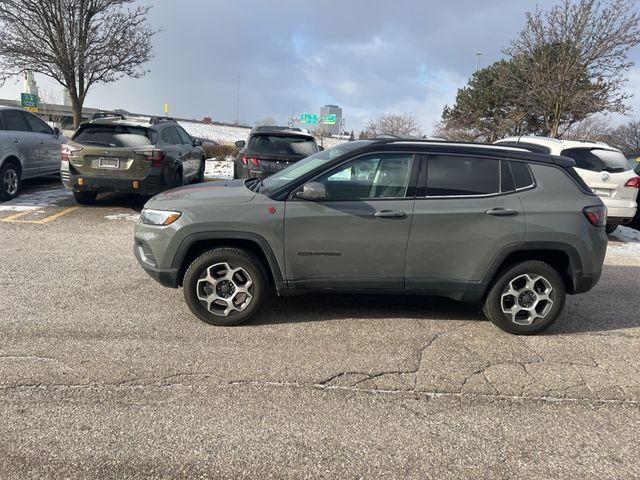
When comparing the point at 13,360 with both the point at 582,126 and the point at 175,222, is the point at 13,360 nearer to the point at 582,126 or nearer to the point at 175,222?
the point at 175,222

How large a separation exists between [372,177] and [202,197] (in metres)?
1.54

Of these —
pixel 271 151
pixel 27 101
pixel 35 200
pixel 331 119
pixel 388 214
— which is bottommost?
pixel 35 200

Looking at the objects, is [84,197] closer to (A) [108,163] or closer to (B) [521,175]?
(A) [108,163]

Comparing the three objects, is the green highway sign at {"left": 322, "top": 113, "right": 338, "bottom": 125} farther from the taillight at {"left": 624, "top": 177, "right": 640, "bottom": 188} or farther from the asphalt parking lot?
the asphalt parking lot

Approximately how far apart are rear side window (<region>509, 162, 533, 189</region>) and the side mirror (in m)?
1.74

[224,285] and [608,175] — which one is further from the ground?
[608,175]

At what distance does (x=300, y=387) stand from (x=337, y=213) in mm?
1518

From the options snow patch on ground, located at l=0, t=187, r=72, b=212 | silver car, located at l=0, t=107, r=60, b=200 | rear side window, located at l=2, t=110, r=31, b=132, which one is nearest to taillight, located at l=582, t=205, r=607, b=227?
snow patch on ground, located at l=0, t=187, r=72, b=212

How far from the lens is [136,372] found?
3463mm

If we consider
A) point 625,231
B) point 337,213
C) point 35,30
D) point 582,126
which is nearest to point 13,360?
Answer: point 337,213

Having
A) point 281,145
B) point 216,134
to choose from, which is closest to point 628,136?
point 216,134

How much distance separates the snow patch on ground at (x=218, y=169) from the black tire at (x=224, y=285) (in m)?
11.2

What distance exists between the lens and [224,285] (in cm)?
432

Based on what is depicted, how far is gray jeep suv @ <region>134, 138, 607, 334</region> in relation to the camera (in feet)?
13.8
